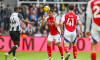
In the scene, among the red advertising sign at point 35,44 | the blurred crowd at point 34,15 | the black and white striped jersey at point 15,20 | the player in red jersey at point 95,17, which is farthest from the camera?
the blurred crowd at point 34,15

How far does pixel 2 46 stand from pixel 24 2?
216 inches

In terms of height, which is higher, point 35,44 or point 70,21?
point 70,21

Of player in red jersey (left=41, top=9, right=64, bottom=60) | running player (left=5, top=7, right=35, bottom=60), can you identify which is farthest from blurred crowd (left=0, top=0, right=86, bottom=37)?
player in red jersey (left=41, top=9, right=64, bottom=60)

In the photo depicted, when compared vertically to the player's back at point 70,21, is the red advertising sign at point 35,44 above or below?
below

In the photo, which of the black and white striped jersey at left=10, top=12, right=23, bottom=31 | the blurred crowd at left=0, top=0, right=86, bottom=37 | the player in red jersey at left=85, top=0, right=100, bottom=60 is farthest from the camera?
the blurred crowd at left=0, top=0, right=86, bottom=37

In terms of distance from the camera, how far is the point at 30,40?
2055 centimetres

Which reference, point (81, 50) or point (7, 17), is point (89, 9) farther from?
point (7, 17)

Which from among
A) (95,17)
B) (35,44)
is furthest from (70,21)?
(35,44)

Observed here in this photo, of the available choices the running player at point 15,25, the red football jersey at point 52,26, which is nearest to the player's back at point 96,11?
the red football jersey at point 52,26

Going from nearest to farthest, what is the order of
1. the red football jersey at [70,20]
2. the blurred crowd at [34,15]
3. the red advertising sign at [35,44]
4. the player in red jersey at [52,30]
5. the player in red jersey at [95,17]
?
the player in red jersey at [95,17] → the red football jersey at [70,20] → the player in red jersey at [52,30] → the red advertising sign at [35,44] → the blurred crowd at [34,15]

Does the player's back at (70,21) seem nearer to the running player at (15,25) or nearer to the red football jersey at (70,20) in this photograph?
the red football jersey at (70,20)

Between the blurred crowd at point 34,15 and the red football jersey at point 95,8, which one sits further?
the blurred crowd at point 34,15

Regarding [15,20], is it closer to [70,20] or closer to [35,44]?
[70,20]

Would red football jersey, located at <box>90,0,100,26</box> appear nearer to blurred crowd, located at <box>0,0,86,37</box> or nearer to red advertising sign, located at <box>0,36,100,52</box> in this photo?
red advertising sign, located at <box>0,36,100,52</box>
